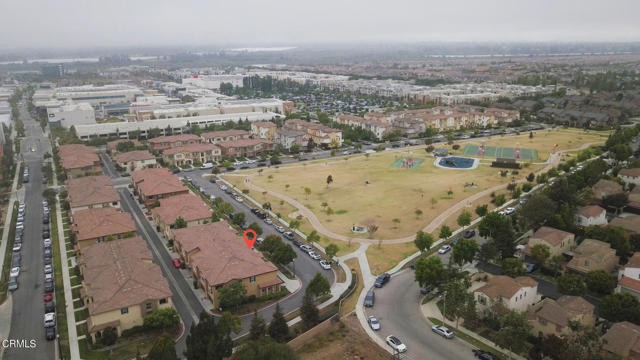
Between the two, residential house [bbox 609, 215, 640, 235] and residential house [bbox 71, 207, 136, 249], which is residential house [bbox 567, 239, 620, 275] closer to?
residential house [bbox 609, 215, 640, 235]

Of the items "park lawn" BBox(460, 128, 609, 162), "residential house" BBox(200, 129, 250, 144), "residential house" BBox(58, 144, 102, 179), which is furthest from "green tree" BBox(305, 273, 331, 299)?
"residential house" BBox(200, 129, 250, 144)

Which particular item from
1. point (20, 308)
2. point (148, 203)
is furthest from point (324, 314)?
point (148, 203)

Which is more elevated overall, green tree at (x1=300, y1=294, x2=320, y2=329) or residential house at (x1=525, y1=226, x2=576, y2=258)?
residential house at (x1=525, y1=226, x2=576, y2=258)

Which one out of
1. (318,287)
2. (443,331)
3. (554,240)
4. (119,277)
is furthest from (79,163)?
(554,240)

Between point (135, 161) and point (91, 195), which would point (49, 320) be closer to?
point (91, 195)

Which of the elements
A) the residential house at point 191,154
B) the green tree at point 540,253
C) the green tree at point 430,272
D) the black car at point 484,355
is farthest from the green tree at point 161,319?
the residential house at point 191,154
